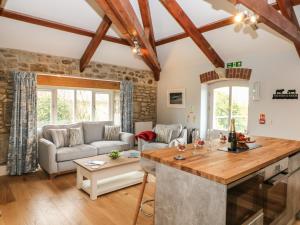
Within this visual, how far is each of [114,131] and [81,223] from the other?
2948 mm

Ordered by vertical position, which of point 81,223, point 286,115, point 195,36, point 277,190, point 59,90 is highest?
point 195,36

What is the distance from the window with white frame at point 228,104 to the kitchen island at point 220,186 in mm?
2646

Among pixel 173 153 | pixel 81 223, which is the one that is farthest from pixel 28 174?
pixel 173 153

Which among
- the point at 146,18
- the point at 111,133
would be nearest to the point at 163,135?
the point at 111,133

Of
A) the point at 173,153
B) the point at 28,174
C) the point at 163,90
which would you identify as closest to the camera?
the point at 173,153

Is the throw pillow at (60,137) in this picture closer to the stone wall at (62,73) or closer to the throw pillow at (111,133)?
the stone wall at (62,73)

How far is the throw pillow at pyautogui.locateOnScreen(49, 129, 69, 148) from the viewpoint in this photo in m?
4.39

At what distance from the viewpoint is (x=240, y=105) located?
492cm

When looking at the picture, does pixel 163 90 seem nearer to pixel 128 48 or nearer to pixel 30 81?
pixel 128 48

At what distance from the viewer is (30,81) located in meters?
4.33

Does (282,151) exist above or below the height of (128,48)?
below

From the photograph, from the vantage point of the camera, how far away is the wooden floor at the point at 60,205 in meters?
2.62

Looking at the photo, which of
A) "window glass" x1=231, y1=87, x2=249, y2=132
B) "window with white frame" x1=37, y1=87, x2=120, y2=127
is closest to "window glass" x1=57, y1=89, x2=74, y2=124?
"window with white frame" x1=37, y1=87, x2=120, y2=127

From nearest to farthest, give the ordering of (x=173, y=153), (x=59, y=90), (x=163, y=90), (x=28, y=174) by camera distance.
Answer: (x=173, y=153), (x=28, y=174), (x=59, y=90), (x=163, y=90)
